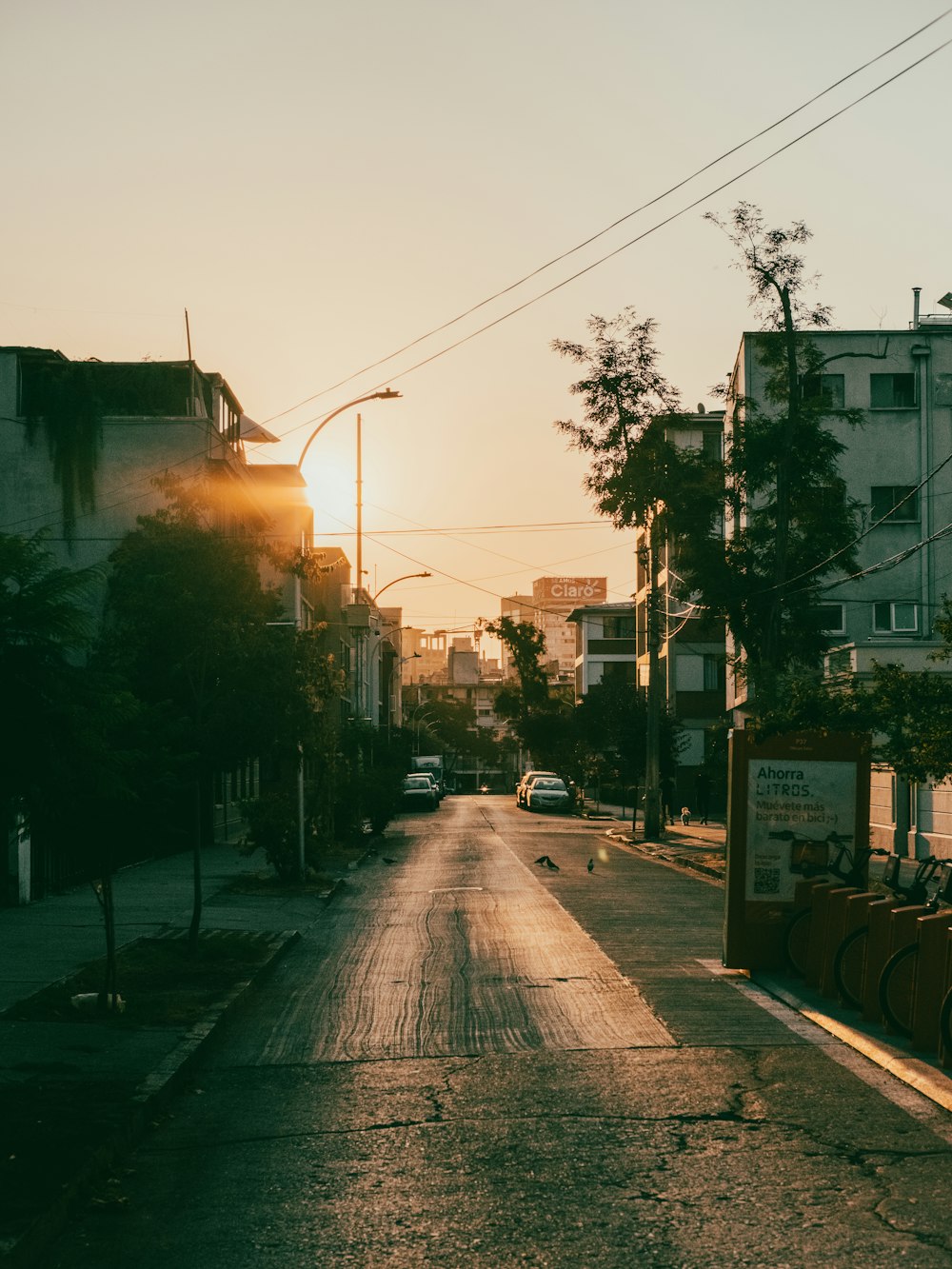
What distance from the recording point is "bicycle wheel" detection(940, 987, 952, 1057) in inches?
347

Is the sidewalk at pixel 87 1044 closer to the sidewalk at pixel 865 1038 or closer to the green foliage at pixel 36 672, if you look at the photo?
the green foliage at pixel 36 672

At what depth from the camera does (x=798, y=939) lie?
1302 cm

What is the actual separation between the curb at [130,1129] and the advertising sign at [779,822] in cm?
449

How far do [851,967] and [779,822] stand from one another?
7.67 feet

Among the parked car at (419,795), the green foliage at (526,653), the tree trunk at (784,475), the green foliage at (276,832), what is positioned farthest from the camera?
the green foliage at (526,653)

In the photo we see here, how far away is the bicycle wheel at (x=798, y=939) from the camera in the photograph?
12914 mm

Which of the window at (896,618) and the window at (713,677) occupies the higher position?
the window at (896,618)

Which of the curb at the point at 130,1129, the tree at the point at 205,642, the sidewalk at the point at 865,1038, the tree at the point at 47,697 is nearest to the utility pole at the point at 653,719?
the tree at the point at 205,642

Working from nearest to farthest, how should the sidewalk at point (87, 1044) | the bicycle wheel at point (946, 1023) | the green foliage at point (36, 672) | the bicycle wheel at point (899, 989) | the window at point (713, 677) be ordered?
the sidewalk at point (87, 1044)
the green foliage at point (36, 672)
the bicycle wheel at point (946, 1023)
the bicycle wheel at point (899, 989)
the window at point (713, 677)

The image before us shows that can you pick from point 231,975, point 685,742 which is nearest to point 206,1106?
point 231,975

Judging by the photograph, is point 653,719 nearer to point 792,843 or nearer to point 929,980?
point 792,843

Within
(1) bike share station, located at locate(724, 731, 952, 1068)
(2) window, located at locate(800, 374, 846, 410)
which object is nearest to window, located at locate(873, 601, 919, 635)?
(2) window, located at locate(800, 374, 846, 410)

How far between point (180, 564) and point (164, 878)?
34.2 feet

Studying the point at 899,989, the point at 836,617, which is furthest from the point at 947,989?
the point at 836,617
